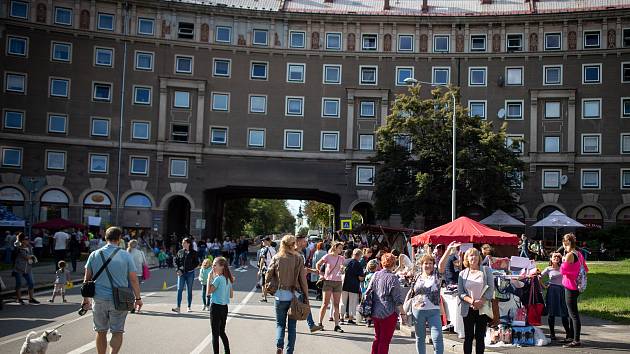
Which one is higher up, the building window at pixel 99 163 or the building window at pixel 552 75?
the building window at pixel 552 75

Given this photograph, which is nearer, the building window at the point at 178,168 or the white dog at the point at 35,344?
the white dog at the point at 35,344

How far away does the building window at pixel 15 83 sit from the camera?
2034 inches

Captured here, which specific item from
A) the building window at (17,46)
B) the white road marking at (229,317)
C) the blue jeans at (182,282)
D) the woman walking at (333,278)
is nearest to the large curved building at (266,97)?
the building window at (17,46)

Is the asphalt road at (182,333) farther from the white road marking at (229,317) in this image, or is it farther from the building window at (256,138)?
the building window at (256,138)

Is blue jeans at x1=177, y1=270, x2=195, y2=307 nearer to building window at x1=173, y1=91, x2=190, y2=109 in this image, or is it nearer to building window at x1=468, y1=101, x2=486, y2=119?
building window at x1=173, y1=91, x2=190, y2=109

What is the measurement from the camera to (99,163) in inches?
2078

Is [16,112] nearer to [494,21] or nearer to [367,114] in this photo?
[367,114]

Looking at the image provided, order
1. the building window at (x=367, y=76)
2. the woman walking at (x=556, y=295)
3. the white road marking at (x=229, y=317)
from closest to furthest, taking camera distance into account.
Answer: the white road marking at (x=229, y=317)
the woman walking at (x=556, y=295)
the building window at (x=367, y=76)

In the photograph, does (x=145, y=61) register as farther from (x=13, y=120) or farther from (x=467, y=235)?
(x=467, y=235)

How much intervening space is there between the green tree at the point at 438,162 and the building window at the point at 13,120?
1059 inches

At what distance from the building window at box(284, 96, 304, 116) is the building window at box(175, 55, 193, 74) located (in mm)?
7962

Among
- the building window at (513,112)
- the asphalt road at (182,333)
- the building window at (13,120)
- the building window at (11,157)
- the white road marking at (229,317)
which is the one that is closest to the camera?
the white road marking at (229,317)

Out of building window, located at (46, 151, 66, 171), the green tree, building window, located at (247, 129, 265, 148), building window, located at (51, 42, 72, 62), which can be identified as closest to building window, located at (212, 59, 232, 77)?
building window, located at (247, 129, 265, 148)

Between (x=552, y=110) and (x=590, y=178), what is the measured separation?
5.91 metres
